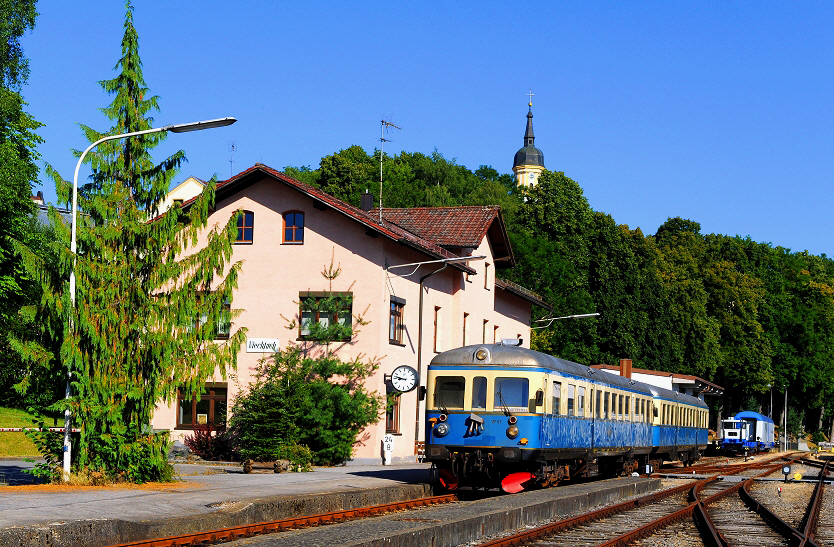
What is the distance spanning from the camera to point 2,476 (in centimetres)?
2094

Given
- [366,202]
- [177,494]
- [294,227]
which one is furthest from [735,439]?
[177,494]

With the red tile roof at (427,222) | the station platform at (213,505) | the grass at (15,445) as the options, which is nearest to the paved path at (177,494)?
the station platform at (213,505)

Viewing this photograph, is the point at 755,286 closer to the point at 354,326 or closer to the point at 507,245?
the point at 507,245

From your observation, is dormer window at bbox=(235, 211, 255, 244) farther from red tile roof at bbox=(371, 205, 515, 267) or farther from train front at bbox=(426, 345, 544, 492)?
train front at bbox=(426, 345, 544, 492)

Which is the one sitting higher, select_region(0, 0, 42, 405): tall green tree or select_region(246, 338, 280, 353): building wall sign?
select_region(0, 0, 42, 405): tall green tree

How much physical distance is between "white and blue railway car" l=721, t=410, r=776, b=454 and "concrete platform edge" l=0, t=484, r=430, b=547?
45.1 m

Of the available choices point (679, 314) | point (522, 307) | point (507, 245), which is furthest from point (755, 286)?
point (507, 245)

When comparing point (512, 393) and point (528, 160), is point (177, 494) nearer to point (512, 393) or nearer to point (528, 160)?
point (512, 393)

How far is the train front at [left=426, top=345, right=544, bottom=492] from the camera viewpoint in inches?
792

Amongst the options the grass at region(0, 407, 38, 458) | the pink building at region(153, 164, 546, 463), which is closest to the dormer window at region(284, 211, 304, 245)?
the pink building at region(153, 164, 546, 463)

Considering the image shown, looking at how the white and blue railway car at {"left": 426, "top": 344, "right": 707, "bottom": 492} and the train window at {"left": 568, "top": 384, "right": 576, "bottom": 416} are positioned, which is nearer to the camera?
the white and blue railway car at {"left": 426, "top": 344, "right": 707, "bottom": 492}

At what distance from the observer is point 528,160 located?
534 feet

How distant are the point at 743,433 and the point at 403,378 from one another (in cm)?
3689

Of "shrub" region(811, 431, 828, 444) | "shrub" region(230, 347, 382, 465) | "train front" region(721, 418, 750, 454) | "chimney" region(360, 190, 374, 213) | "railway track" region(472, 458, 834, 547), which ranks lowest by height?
"shrub" region(811, 431, 828, 444)
